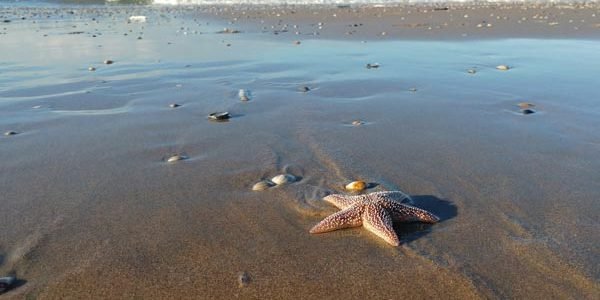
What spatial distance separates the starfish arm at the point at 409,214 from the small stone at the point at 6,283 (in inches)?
89.2

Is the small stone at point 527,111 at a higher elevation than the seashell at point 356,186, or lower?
higher

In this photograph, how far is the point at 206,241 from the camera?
299 centimetres

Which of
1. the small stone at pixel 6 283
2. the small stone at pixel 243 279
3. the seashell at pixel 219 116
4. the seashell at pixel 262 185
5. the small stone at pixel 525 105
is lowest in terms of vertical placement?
the small stone at pixel 243 279

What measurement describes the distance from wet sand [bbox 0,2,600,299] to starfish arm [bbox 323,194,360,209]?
59 millimetres

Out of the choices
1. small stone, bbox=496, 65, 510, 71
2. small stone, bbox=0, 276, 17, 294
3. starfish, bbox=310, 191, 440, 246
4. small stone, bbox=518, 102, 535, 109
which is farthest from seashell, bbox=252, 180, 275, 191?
small stone, bbox=496, 65, 510, 71

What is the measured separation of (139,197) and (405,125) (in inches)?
117

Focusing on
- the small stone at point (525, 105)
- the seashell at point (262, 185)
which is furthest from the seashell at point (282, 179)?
the small stone at point (525, 105)

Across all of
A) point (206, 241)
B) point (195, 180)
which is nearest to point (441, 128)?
point (195, 180)

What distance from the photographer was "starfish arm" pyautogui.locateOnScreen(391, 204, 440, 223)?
3031 mm

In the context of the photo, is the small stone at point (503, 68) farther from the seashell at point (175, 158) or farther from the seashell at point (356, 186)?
the seashell at point (175, 158)

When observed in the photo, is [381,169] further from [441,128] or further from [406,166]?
[441,128]

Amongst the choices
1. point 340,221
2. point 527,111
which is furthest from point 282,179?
point 527,111

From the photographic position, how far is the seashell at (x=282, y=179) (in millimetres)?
3799

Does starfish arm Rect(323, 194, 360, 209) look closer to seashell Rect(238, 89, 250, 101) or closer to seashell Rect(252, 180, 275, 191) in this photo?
seashell Rect(252, 180, 275, 191)
